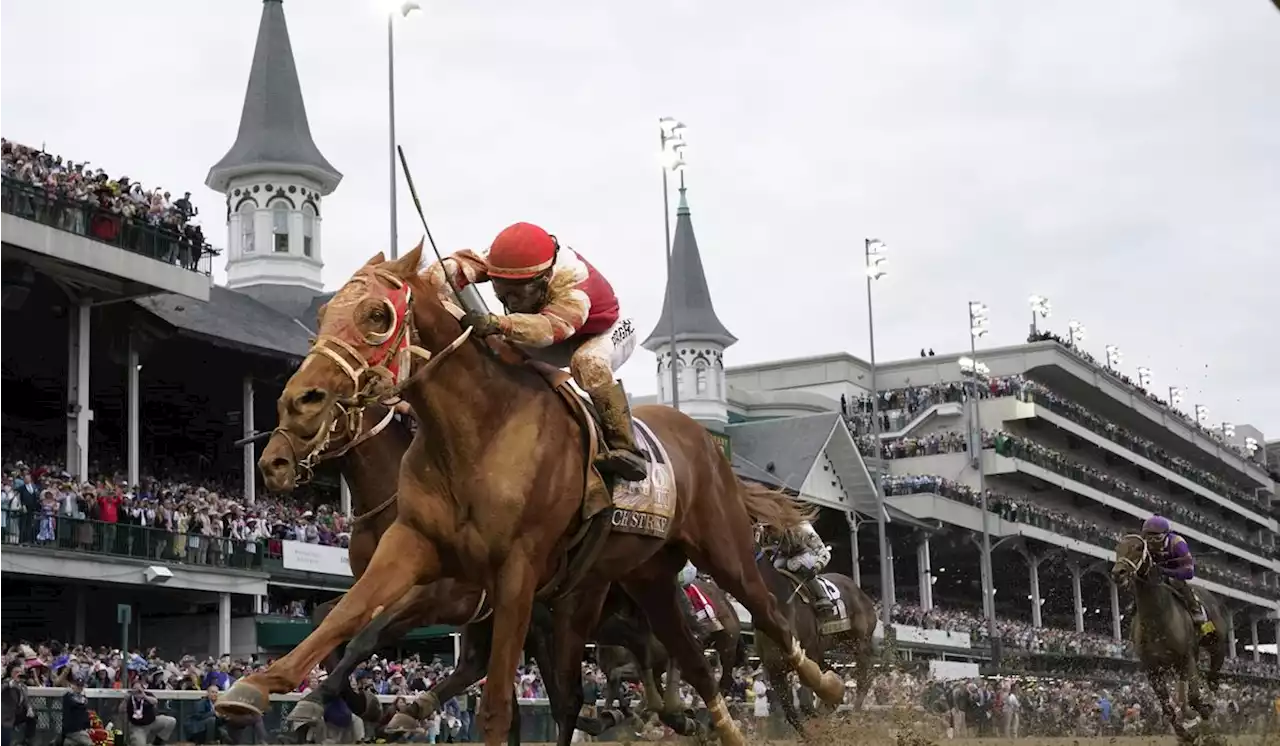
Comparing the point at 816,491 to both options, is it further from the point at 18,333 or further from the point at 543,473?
the point at 543,473

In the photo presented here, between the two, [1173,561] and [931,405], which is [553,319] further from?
[931,405]

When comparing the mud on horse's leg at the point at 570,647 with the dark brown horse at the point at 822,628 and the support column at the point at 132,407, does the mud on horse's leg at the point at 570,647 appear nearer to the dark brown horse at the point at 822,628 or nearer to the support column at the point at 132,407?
the dark brown horse at the point at 822,628

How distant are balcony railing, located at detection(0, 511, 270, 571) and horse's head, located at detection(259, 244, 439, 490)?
18.0 metres

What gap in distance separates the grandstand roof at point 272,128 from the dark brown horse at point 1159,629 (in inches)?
1496

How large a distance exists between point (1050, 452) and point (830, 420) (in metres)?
20.6

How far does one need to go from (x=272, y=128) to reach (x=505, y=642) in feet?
148

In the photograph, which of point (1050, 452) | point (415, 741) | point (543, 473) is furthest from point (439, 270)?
point (1050, 452)

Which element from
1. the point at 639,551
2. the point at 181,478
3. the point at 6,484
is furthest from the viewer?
the point at 181,478

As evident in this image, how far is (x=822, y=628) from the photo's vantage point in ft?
58.8

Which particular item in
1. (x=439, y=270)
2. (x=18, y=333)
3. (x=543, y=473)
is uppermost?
(x=18, y=333)

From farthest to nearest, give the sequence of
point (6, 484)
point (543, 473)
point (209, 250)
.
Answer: point (209, 250)
point (6, 484)
point (543, 473)

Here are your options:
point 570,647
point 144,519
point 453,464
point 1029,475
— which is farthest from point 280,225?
point 453,464

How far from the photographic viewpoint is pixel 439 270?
26.9 ft

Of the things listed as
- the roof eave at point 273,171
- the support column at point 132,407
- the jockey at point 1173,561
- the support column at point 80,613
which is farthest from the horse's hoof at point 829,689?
the roof eave at point 273,171
